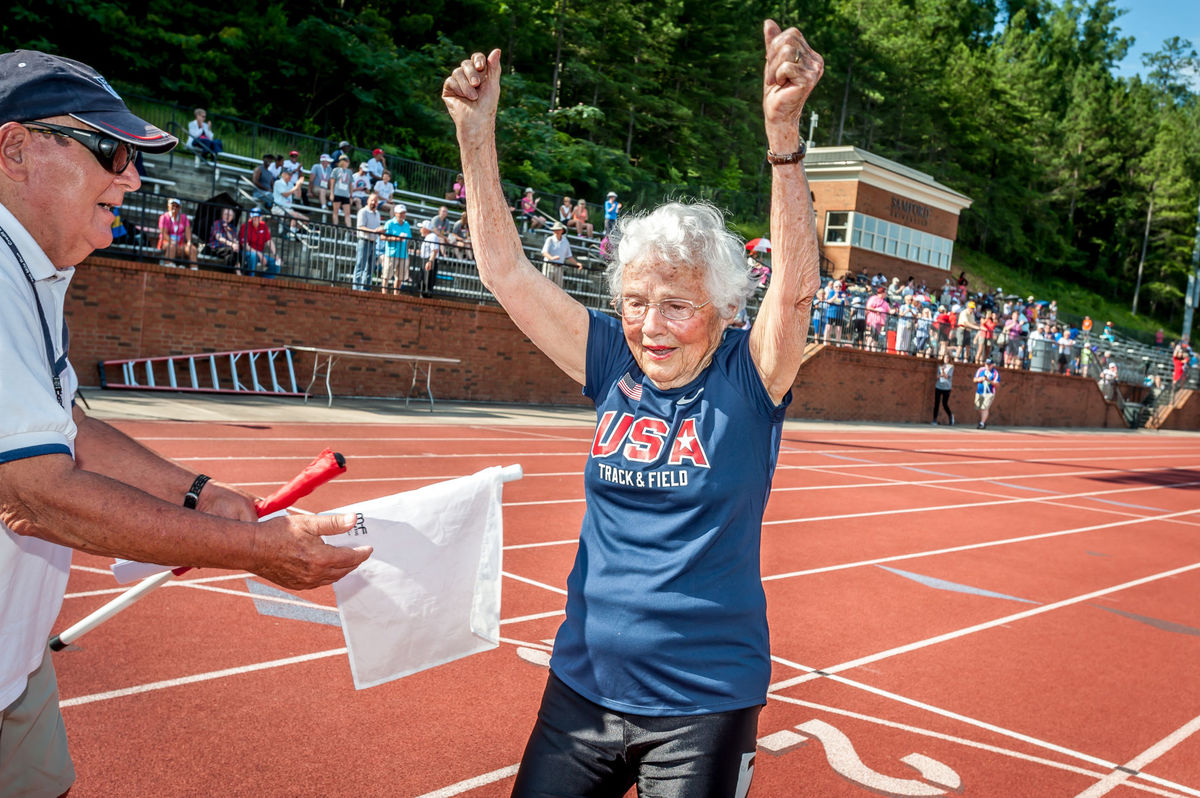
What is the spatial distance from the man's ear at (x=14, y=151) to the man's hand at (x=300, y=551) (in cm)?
87

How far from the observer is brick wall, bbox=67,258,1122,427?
1498 cm

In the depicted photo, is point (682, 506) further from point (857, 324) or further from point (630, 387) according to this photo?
point (857, 324)

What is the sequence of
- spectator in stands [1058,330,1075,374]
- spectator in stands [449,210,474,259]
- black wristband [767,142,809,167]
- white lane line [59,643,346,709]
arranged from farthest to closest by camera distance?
spectator in stands [1058,330,1075,374], spectator in stands [449,210,474,259], white lane line [59,643,346,709], black wristband [767,142,809,167]

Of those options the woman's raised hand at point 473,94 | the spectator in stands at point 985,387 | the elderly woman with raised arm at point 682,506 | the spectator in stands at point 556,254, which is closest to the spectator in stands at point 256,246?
the spectator in stands at point 556,254

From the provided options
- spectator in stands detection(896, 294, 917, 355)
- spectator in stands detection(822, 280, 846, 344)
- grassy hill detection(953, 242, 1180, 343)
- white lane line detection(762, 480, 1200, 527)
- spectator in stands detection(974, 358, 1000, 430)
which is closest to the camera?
white lane line detection(762, 480, 1200, 527)

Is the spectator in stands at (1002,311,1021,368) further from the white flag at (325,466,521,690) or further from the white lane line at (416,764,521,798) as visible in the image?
the white flag at (325,466,521,690)

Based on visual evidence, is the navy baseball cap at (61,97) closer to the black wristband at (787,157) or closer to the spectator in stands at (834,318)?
the black wristband at (787,157)

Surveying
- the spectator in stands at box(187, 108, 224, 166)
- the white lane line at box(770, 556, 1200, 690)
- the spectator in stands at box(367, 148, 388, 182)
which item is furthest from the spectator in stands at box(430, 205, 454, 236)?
the white lane line at box(770, 556, 1200, 690)

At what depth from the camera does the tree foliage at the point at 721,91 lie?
31.1 m

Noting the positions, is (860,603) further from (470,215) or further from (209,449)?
(209,449)

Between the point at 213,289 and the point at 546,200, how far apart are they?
63.5ft

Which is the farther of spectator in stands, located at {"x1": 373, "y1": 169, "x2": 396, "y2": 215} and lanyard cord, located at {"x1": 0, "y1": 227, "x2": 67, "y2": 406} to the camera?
spectator in stands, located at {"x1": 373, "y1": 169, "x2": 396, "y2": 215}

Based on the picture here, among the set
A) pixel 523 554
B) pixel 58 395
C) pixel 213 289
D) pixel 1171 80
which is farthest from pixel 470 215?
pixel 1171 80

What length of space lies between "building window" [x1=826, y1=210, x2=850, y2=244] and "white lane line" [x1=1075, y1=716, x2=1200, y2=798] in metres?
46.6
